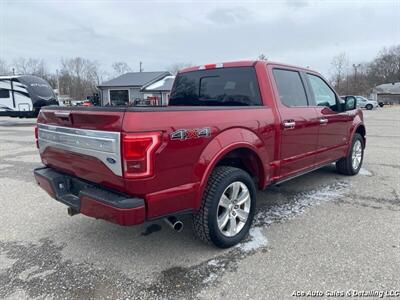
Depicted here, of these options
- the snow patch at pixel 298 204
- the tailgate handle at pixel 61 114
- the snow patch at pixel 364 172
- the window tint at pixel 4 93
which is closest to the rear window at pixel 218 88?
the snow patch at pixel 298 204

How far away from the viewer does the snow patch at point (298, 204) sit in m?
4.05

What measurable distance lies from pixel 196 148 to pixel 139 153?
0.57 meters

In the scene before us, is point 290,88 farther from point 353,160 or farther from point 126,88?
point 126,88

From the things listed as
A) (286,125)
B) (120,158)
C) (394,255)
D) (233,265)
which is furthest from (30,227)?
(394,255)

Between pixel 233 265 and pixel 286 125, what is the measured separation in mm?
1793

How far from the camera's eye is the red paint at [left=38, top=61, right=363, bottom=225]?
2.46m

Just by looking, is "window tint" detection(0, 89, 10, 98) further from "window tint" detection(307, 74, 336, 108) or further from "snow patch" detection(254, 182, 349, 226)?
"snow patch" detection(254, 182, 349, 226)

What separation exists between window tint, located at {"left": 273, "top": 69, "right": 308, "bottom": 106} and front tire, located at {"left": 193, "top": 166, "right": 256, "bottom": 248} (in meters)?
1.33

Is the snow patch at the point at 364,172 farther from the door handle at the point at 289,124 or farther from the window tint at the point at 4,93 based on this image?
the window tint at the point at 4,93

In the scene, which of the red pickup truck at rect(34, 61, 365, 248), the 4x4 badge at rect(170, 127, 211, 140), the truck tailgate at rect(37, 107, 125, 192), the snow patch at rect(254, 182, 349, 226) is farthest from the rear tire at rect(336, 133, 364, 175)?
the truck tailgate at rect(37, 107, 125, 192)

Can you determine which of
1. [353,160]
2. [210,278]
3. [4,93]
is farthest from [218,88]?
[4,93]

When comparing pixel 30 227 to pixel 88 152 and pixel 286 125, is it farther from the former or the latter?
pixel 286 125

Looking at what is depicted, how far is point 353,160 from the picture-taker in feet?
19.7

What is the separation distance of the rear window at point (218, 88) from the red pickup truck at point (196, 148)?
→ 1 cm
